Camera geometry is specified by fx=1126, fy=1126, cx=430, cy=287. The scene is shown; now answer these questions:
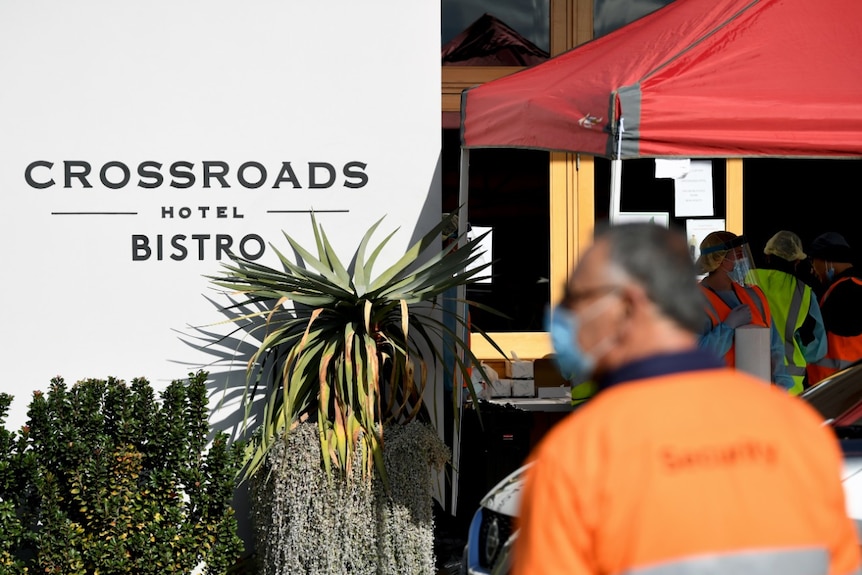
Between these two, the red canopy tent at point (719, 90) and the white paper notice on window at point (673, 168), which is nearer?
the red canopy tent at point (719, 90)

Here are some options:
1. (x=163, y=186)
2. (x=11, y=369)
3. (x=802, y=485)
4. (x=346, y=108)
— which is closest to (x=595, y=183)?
(x=346, y=108)

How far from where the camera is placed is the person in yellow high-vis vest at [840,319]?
20.4 feet

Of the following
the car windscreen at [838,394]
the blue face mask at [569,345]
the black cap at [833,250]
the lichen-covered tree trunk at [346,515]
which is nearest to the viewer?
the blue face mask at [569,345]

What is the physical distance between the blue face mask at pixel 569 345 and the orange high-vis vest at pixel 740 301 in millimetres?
3618

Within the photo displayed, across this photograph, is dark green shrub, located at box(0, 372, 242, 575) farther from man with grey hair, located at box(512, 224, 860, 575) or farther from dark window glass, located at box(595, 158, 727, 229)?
dark window glass, located at box(595, 158, 727, 229)

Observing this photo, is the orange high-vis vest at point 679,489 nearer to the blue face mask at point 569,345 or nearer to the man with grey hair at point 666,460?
the man with grey hair at point 666,460

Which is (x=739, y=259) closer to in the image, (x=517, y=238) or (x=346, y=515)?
(x=346, y=515)

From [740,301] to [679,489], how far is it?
4186 millimetres

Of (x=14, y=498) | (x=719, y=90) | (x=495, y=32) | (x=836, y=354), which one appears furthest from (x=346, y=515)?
(x=495, y=32)

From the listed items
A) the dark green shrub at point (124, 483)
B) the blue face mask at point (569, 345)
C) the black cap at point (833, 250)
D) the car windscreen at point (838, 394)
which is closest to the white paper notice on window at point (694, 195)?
the black cap at point (833, 250)

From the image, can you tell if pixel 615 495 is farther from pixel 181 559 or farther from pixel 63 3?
pixel 63 3

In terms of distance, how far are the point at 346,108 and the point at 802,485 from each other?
5.10m

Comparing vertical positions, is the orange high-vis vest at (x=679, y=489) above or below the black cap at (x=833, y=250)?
below

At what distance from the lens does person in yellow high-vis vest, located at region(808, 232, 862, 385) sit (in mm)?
6230
